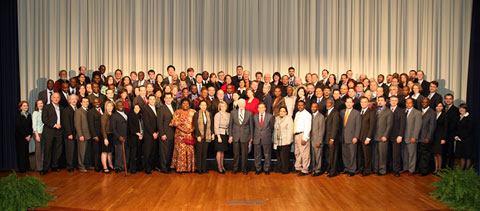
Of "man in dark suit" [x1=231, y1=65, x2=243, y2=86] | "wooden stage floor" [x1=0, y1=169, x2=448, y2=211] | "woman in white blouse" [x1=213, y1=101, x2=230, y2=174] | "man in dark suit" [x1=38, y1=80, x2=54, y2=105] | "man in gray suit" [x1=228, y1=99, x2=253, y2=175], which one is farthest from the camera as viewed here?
"man in dark suit" [x1=231, y1=65, x2=243, y2=86]

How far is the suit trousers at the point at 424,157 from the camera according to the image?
763cm

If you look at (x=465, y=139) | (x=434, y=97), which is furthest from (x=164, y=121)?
(x=465, y=139)

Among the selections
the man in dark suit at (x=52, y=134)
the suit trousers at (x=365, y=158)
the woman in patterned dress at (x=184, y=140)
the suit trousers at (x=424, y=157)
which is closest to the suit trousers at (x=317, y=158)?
the suit trousers at (x=365, y=158)

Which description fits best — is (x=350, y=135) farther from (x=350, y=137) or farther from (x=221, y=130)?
(x=221, y=130)

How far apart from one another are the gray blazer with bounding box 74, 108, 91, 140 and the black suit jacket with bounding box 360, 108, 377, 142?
5275mm

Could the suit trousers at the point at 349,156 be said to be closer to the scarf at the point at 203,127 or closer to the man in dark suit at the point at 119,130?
the scarf at the point at 203,127

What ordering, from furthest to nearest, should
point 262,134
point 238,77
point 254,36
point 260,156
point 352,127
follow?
point 254,36 → point 238,77 → point 260,156 → point 262,134 → point 352,127

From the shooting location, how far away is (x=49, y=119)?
7.74 m

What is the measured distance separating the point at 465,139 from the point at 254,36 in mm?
5726

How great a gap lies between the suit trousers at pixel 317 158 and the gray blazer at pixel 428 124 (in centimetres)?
199

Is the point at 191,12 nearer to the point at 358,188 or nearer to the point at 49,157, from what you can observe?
the point at 49,157

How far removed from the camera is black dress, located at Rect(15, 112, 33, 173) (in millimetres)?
7801

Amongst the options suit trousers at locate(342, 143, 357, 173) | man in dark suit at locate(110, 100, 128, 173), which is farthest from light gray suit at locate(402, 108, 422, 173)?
man in dark suit at locate(110, 100, 128, 173)

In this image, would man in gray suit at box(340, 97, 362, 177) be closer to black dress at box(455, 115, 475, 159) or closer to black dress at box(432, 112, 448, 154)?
black dress at box(432, 112, 448, 154)
